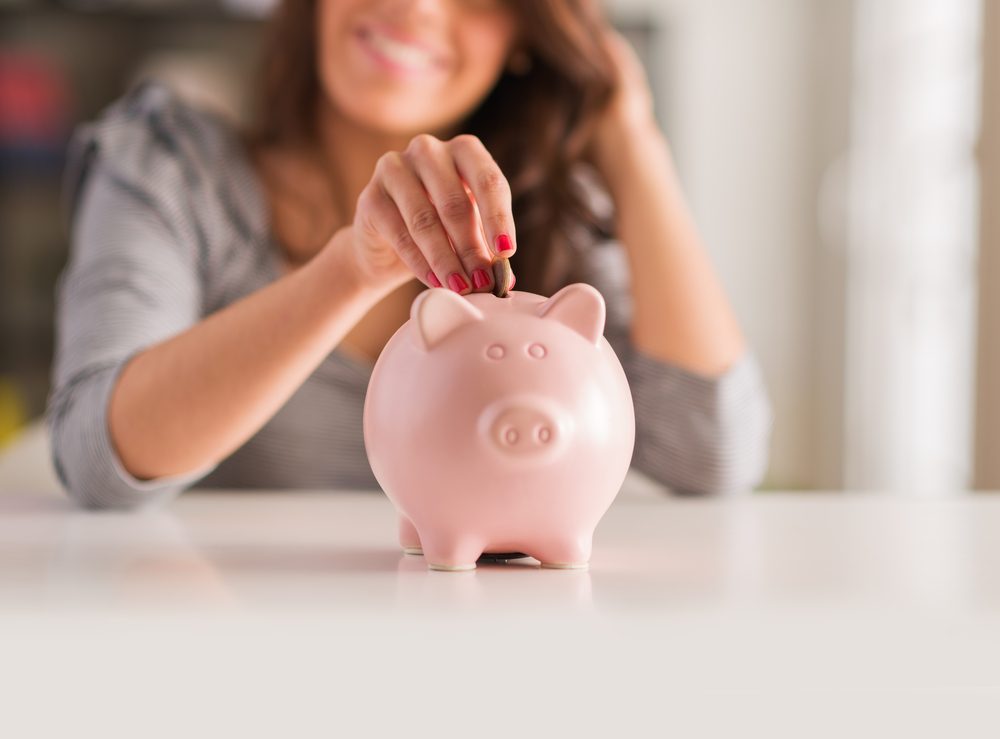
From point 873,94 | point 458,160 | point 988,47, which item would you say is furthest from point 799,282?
point 458,160

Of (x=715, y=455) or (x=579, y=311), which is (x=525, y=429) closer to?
(x=579, y=311)

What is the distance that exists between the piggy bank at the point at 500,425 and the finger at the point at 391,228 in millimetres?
44

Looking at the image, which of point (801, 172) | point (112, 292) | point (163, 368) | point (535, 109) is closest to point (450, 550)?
point (163, 368)

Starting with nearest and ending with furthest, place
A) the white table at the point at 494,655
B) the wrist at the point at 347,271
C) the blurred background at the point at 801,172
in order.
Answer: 1. the white table at the point at 494,655
2. the wrist at the point at 347,271
3. the blurred background at the point at 801,172

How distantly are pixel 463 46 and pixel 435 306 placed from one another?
0.74m

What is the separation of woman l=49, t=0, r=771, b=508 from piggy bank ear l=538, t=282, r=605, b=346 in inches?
13.4

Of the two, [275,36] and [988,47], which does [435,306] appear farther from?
[988,47]

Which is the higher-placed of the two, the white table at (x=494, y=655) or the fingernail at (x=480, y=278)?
the fingernail at (x=480, y=278)

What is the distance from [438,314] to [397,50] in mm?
694

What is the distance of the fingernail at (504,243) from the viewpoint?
1.80ft

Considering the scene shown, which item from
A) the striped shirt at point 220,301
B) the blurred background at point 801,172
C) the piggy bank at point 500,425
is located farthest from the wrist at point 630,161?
the blurred background at point 801,172

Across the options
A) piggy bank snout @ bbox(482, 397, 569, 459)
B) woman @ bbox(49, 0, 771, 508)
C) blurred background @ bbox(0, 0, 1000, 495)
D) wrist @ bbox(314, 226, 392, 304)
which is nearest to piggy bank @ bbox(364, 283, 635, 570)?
piggy bank snout @ bbox(482, 397, 569, 459)

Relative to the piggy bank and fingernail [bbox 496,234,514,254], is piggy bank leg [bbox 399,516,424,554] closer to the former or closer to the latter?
the piggy bank

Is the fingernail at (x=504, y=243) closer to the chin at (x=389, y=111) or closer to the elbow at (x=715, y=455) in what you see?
the elbow at (x=715, y=455)
